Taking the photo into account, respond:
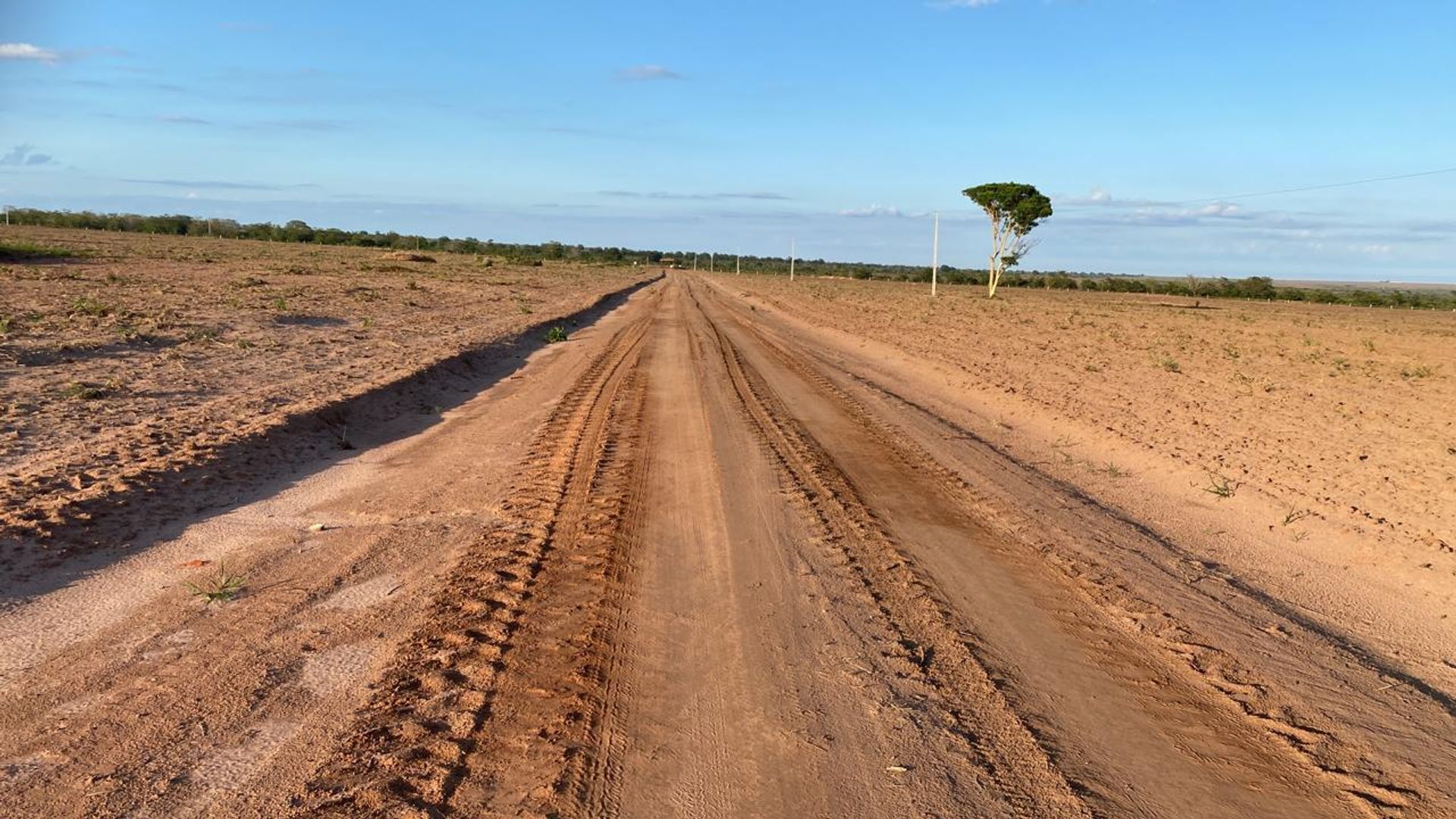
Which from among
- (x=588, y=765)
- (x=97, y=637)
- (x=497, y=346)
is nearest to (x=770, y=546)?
(x=588, y=765)

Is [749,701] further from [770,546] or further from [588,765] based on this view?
[770,546]

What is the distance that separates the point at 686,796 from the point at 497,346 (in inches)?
731

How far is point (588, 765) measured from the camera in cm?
383

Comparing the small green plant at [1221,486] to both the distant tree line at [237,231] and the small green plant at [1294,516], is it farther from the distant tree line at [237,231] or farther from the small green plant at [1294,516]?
the distant tree line at [237,231]

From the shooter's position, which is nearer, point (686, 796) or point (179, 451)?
point (686, 796)

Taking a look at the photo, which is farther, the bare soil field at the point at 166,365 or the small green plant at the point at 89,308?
the small green plant at the point at 89,308

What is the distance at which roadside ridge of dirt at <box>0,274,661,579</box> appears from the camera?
6.42 metres

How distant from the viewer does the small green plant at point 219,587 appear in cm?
560

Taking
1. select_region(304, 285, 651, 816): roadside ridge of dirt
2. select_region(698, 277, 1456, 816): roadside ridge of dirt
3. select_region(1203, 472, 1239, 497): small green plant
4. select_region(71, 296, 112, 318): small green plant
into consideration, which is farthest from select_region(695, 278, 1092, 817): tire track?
select_region(71, 296, 112, 318): small green plant

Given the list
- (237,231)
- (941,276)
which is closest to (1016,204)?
(941,276)

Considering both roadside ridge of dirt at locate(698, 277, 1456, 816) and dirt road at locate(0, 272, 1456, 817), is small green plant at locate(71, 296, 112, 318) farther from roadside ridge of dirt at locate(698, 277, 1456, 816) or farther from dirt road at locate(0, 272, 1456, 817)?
roadside ridge of dirt at locate(698, 277, 1456, 816)

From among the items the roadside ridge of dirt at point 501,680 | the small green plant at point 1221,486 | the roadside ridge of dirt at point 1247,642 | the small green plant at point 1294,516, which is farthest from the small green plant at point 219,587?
the small green plant at point 1221,486

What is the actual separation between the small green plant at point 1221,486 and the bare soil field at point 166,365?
29.6 feet

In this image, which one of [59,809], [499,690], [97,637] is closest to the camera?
[59,809]
